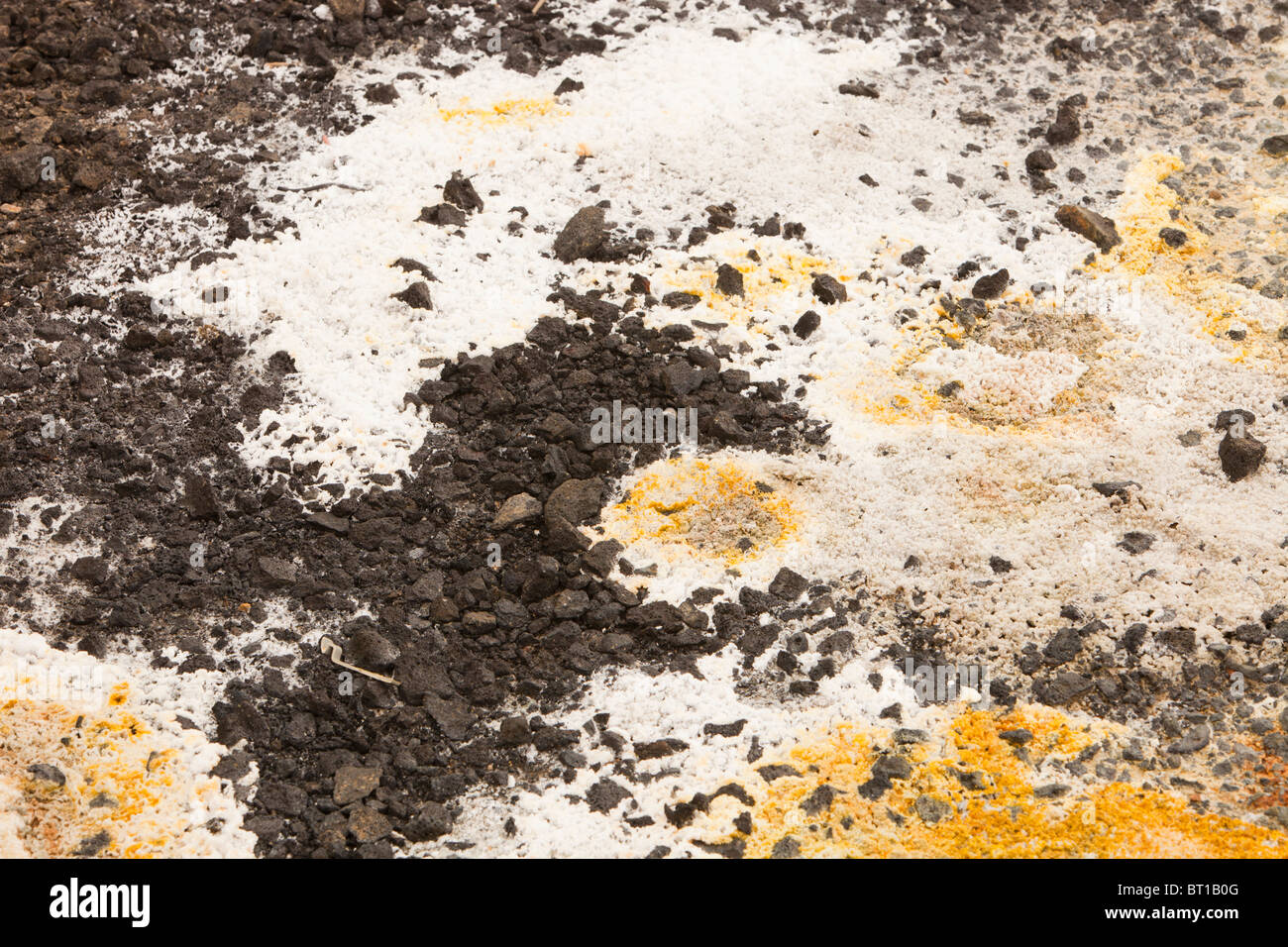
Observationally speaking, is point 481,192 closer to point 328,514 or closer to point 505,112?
point 505,112

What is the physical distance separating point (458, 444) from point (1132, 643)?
3069 millimetres

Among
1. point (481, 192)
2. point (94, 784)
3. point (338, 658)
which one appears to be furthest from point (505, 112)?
point (94, 784)

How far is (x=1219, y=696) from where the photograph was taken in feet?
15.9

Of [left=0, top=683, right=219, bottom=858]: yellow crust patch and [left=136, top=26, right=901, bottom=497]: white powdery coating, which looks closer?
[left=0, top=683, right=219, bottom=858]: yellow crust patch

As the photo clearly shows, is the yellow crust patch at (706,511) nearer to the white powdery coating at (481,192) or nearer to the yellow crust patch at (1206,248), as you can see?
the white powdery coating at (481,192)

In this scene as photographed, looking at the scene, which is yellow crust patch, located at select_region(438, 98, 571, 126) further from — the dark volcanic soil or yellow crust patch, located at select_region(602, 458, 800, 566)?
yellow crust patch, located at select_region(602, 458, 800, 566)

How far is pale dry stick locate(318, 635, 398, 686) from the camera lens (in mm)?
4941

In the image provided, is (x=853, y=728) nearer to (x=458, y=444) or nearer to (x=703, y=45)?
(x=458, y=444)

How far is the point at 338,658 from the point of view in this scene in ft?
16.4

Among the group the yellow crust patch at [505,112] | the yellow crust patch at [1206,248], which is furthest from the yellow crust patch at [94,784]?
the yellow crust patch at [1206,248]

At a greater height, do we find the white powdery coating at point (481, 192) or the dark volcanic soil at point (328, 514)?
the white powdery coating at point (481, 192)

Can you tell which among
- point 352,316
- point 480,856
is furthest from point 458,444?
point 480,856

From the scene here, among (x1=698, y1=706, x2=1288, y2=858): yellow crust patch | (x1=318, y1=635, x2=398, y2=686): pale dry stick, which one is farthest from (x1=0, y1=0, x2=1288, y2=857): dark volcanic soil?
(x1=698, y1=706, x2=1288, y2=858): yellow crust patch

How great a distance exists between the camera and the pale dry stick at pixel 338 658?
4.94 m
